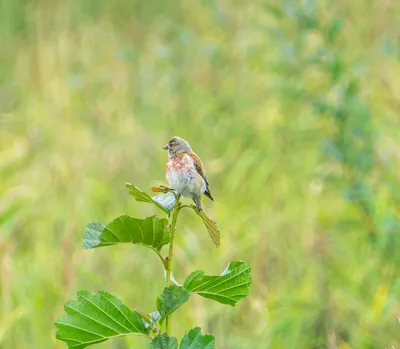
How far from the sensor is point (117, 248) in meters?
3.87

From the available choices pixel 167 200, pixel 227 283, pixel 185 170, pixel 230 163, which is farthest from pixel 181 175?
pixel 230 163

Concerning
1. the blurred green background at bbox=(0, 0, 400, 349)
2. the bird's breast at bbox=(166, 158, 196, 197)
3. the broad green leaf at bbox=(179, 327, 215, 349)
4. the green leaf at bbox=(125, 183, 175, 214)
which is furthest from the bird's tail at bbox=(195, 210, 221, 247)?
the blurred green background at bbox=(0, 0, 400, 349)

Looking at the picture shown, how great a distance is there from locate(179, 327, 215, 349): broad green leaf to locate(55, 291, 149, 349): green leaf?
80 millimetres

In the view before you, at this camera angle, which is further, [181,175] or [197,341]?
[181,175]

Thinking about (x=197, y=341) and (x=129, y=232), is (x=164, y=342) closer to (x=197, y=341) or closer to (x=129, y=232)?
(x=197, y=341)

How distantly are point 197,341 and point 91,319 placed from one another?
136mm

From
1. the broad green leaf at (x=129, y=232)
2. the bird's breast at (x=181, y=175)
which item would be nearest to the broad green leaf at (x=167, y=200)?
the broad green leaf at (x=129, y=232)

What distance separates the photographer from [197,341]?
101cm

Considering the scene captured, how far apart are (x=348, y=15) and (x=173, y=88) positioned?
1653 mm

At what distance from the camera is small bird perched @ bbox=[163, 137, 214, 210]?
171cm

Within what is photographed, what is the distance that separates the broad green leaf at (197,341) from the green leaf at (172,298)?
0.04 metres

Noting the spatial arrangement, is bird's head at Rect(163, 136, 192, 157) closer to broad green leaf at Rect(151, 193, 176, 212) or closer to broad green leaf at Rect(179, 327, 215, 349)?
broad green leaf at Rect(151, 193, 176, 212)

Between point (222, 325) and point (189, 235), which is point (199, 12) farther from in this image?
point (222, 325)

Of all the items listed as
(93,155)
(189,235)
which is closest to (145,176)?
(93,155)
